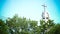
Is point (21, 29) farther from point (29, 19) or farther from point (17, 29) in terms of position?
point (29, 19)

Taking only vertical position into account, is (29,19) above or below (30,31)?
above

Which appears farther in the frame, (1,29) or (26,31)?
(26,31)

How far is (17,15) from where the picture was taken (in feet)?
61.1

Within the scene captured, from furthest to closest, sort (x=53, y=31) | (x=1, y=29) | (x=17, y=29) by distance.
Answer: (x=17, y=29) < (x=53, y=31) < (x=1, y=29)

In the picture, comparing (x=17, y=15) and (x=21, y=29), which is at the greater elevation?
(x=17, y=15)

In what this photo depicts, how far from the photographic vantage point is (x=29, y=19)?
18484 millimetres

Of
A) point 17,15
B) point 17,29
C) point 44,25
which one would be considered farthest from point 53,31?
point 17,15

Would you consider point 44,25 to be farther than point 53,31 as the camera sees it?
Yes

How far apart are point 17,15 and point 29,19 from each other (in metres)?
1.28

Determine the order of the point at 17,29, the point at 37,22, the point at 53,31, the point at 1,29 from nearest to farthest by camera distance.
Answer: the point at 1,29
the point at 53,31
the point at 17,29
the point at 37,22

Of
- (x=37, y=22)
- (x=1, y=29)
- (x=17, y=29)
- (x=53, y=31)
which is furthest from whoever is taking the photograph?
(x=37, y=22)

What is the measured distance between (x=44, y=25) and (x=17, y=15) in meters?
3.05

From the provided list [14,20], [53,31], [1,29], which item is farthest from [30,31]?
[1,29]

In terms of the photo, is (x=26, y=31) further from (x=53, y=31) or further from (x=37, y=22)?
(x=53, y=31)
